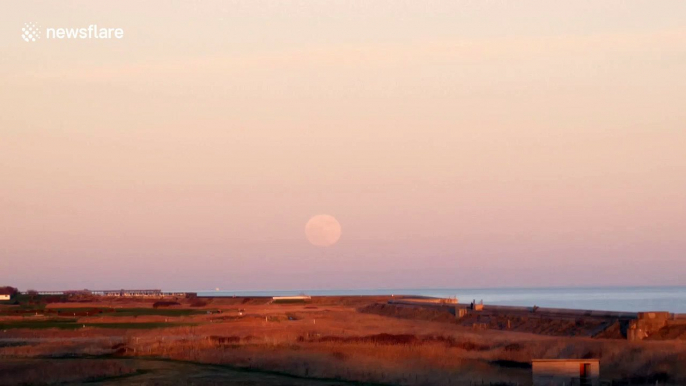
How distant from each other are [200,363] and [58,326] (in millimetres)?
47559

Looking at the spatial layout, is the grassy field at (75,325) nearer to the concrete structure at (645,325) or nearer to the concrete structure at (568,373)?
the concrete structure at (645,325)

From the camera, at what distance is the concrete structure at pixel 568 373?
41125mm

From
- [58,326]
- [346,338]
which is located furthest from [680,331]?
[58,326]

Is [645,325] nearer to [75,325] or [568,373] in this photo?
[568,373]

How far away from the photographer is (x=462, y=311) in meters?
101

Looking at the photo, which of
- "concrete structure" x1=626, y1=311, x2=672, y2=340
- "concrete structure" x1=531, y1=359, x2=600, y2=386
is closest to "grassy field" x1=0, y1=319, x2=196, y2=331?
"concrete structure" x1=626, y1=311, x2=672, y2=340

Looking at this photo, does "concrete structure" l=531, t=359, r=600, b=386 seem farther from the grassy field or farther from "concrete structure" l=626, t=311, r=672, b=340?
the grassy field

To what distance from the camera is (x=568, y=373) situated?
136 feet

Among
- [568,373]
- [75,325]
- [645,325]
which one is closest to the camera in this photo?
[568,373]

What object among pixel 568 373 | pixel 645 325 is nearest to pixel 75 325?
pixel 645 325

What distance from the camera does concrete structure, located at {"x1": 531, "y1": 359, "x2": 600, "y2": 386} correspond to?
41125 millimetres

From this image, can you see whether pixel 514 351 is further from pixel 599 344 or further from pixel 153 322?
pixel 153 322

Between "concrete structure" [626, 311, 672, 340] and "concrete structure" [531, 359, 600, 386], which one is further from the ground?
"concrete structure" [626, 311, 672, 340]

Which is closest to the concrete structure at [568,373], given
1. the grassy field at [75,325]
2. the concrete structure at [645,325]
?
the concrete structure at [645,325]
